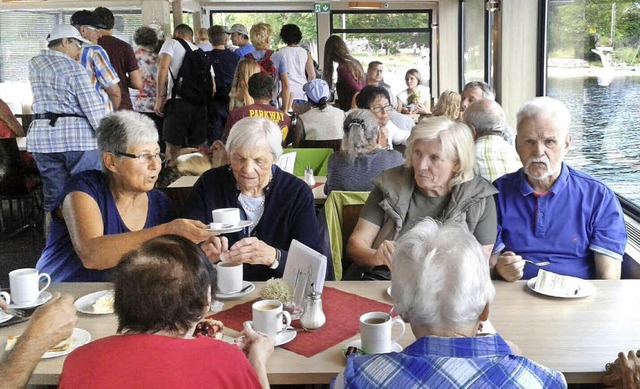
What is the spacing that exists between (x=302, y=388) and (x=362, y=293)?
1.89ft

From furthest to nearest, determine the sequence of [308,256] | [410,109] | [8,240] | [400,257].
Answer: [410,109], [8,240], [308,256], [400,257]

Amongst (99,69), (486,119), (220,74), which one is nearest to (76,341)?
(486,119)

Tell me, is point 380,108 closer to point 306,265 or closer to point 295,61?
Answer: point 295,61

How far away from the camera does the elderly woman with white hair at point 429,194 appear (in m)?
2.66

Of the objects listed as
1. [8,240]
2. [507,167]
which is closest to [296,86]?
[8,240]

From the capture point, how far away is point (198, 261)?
4.84 ft

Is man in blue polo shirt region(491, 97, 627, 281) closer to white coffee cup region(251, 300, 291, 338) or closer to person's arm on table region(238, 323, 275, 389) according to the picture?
white coffee cup region(251, 300, 291, 338)

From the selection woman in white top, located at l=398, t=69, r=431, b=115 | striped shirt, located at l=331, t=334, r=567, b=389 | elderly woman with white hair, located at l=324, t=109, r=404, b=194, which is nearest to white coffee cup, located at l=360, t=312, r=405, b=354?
striped shirt, located at l=331, t=334, r=567, b=389

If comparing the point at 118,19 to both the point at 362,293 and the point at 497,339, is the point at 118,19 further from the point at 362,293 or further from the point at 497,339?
the point at 497,339

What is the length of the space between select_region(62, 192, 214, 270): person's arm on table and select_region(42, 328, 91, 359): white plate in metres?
0.48

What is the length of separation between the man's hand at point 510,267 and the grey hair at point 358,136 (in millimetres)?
1382

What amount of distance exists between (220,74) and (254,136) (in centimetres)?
464

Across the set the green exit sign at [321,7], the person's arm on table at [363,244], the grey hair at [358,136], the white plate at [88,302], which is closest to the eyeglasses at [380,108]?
the grey hair at [358,136]

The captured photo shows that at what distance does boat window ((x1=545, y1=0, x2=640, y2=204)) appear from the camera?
4.02 metres
